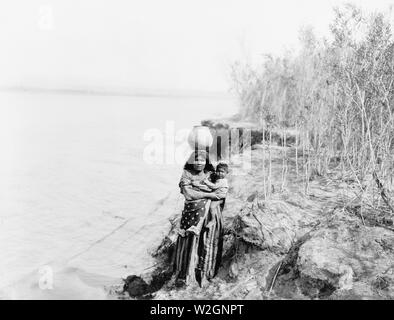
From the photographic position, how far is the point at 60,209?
643 centimetres

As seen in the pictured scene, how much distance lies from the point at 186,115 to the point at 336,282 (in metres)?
15.6

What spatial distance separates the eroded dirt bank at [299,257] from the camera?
10.2ft

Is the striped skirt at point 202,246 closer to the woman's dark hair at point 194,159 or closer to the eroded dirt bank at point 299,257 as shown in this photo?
the eroded dirt bank at point 299,257

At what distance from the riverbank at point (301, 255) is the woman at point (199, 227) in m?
0.13

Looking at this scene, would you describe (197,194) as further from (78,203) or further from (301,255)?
(78,203)

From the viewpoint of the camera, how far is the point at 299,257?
130 inches

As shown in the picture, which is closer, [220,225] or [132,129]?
[220,225]

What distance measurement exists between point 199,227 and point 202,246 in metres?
0.15

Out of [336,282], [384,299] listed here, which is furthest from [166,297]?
[384,299]

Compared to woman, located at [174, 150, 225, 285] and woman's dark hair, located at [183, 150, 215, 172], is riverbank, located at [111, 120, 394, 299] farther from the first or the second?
woman's dark hair, located at [183, 150, 215, 172]

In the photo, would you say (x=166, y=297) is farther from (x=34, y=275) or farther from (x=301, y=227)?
(x=34, y=275)

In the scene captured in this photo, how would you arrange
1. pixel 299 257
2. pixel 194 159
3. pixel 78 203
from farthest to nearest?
pixel 78 203, pixel 194 159, pixel 299 257

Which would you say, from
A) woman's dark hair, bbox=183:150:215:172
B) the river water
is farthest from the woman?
the river water

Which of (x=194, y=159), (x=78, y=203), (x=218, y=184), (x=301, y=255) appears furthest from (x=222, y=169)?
(x=78, y=203)
